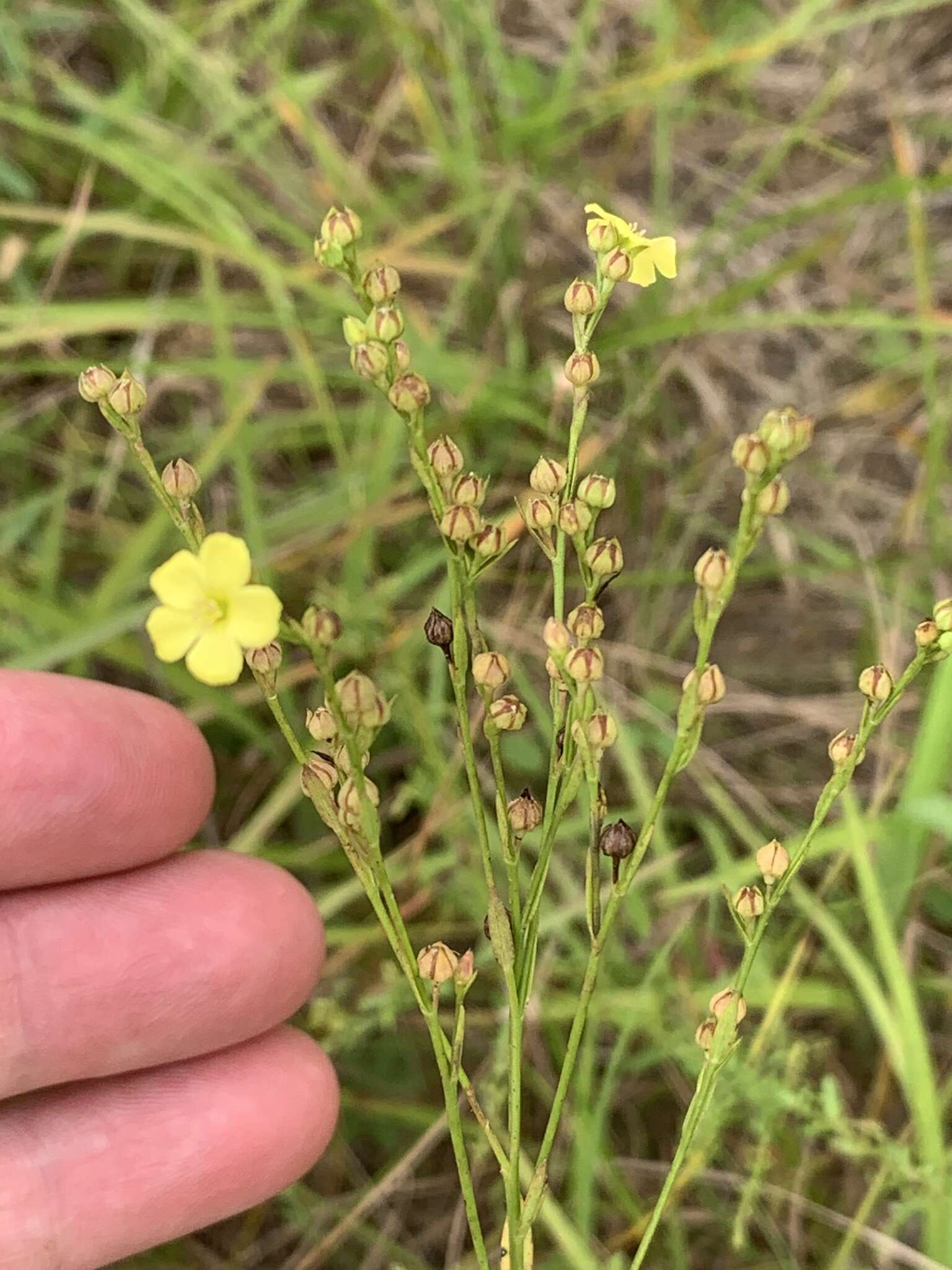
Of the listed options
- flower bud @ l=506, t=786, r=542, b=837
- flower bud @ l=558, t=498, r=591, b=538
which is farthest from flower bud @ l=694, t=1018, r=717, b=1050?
flower bud @ l=558, t=498, r=591, b=538

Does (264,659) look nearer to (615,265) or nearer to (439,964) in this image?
(439,964)

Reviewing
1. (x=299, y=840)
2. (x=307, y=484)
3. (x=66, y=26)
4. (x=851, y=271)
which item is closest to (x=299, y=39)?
(x=66, y=26)

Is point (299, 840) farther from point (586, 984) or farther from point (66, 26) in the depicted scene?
point (66, 26)

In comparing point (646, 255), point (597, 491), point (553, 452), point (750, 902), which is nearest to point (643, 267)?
point (646, 255)

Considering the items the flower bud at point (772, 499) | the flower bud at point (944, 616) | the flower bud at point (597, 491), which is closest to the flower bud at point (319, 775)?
the flower bud at point (597, 491)

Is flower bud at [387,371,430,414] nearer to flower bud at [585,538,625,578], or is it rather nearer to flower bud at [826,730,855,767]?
flower bud at [585,538,625,578]
